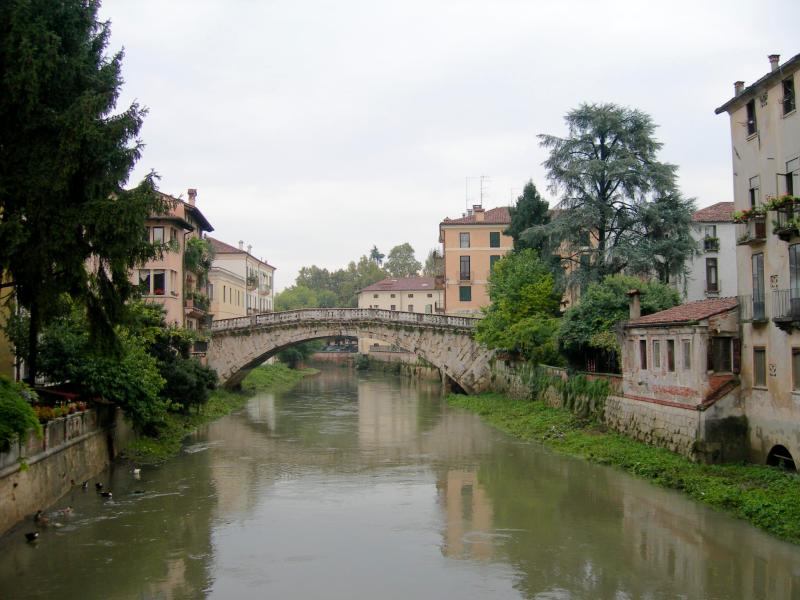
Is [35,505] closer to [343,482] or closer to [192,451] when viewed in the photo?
[343,482]

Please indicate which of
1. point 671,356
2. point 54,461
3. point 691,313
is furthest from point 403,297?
point 54,461

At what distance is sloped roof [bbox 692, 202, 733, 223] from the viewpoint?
152ft

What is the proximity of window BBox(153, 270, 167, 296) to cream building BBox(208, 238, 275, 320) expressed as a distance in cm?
1340

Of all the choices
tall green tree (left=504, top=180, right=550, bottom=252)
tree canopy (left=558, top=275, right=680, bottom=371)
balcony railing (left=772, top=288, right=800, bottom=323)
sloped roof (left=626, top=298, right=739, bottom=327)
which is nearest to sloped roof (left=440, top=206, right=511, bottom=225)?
tall green tree (left=504, top=180, right=550, bottom=252)

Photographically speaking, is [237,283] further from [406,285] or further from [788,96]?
[788,96]

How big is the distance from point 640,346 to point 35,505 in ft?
62.1

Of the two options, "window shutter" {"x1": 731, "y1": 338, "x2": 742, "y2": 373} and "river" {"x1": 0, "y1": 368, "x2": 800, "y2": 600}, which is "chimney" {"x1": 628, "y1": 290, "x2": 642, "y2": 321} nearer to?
"river" {"x1": 0, "y1": 368, "x2": 800, "y2": 600}

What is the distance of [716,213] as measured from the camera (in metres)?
47.2

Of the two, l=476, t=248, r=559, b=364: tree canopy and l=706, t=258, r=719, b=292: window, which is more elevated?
l=706, t=258, r=719, b=292: window

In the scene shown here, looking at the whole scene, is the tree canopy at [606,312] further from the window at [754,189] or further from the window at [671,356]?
the window at [754,189]


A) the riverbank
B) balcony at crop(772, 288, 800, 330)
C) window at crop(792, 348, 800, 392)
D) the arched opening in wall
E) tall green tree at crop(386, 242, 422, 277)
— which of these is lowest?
the riverbank

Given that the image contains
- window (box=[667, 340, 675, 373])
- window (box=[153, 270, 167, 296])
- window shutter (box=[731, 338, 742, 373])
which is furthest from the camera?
window (box=[153, 270, 167, 296])

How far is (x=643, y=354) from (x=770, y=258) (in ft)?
22.4

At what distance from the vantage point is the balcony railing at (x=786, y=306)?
19.7m
